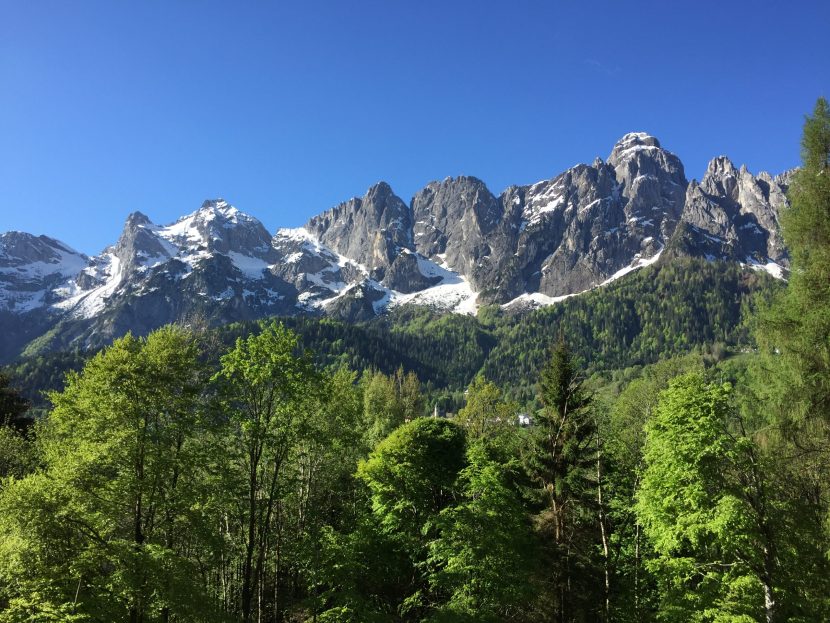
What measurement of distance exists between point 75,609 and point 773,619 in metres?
22.9

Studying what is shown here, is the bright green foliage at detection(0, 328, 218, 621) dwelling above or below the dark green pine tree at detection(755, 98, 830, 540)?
below

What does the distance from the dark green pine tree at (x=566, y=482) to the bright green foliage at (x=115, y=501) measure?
65.0 ft

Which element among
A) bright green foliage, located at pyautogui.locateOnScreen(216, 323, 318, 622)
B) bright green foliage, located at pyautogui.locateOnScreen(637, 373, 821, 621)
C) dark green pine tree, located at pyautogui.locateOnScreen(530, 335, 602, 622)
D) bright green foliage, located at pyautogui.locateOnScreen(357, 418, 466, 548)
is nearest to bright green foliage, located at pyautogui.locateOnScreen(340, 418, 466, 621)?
bright green foliage, located at pyautogui.locateOnScreen(357, 418, 466, 548)

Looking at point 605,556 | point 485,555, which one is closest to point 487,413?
point 605,556

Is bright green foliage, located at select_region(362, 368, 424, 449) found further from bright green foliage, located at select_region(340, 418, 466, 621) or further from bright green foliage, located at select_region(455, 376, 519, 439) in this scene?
bright green foliage, located at select_region(340, 418, 466, 621)

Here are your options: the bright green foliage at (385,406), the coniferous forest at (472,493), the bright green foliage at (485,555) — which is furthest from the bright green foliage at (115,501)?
the bright green foliage at (385,406)

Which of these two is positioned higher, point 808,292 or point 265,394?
point 808,292

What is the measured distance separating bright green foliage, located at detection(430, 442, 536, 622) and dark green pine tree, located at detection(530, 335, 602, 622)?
13.8ft

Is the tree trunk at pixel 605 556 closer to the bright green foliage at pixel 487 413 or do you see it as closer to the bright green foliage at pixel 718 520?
the bright green foliage at pixel 718 520

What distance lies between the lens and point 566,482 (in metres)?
30.0

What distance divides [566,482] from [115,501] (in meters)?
23.7

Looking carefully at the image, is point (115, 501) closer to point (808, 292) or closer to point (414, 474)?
point (414, 474)

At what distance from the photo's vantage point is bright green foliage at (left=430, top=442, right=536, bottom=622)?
879 inches

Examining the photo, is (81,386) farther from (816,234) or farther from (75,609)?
(816,234)
